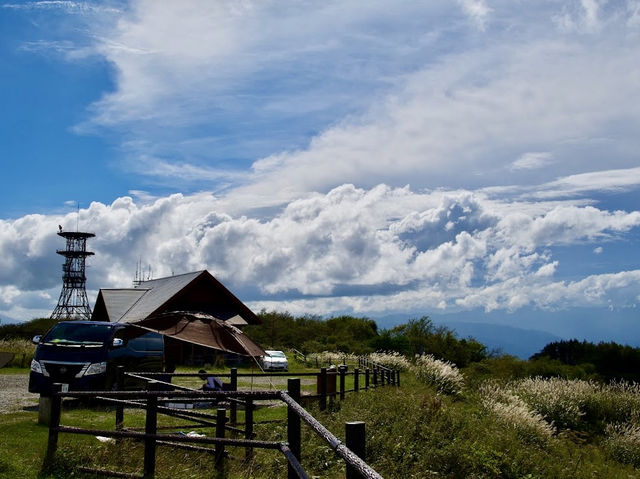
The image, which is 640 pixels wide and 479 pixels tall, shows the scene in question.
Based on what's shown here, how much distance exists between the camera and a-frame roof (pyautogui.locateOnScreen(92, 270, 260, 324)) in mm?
34938

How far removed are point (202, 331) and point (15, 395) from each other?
19.0ft

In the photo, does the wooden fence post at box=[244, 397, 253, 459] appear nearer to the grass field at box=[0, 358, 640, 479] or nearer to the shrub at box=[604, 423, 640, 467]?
the grass field at box=[0, 358, 640, 479]

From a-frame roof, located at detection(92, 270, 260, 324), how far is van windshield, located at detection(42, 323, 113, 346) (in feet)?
56.7

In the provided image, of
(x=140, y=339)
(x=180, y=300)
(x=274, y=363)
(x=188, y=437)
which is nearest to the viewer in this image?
(x=188, y=437)

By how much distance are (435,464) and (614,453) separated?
8.89 meters

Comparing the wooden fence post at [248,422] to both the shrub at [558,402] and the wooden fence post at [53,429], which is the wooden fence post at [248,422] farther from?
the shrub at [558,402]

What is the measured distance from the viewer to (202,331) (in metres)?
15.7

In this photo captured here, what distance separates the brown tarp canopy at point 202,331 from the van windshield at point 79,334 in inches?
32.7

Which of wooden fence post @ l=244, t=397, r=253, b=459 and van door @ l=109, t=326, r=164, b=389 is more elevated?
van door @ l=109, t=326, r=164, b=389

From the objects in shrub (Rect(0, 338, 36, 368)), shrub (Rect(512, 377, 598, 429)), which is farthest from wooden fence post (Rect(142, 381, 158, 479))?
shrub (Rect(0, 338, 36, 368))

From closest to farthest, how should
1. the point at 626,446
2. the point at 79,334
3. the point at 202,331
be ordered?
the point at 79,334
the point at 202,331
the point at 626,446

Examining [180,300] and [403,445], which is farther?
[180,300]

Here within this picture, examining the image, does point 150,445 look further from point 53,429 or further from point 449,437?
point 449,437

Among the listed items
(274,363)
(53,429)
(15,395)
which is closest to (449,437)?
(53,429)
